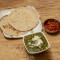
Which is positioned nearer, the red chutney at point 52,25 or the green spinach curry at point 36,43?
the green spinach curry at point 36,43

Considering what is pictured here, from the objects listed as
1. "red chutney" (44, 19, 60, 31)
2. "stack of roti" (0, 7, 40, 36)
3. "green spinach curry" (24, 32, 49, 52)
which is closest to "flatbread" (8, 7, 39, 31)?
"stack of roti" (0, 7, 40, 36)

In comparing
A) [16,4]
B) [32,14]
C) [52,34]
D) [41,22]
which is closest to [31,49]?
[52,34]

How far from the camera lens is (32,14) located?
1.75m

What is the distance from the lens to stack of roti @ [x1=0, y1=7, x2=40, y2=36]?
5.03 ft

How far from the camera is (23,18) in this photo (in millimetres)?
1688

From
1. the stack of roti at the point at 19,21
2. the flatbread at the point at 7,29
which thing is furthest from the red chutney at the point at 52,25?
the flatbread at the point at 7,29

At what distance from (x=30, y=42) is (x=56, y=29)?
46 centimetres

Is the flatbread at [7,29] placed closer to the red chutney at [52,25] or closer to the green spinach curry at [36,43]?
the green spinach curry at [36,43]

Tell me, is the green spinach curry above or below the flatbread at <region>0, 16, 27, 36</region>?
above

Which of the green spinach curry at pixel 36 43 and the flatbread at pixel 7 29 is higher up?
the green spinach curry at pixel 36 43

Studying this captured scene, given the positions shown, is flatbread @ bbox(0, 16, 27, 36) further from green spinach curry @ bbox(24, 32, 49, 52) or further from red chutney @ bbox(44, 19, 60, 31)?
red chutney @ bbox(44, 19, 60, 31)

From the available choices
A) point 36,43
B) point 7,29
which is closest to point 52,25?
point 36,43

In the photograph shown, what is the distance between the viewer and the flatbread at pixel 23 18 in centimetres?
158

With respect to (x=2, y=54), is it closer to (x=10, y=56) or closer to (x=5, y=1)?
(x=10, y=56)
